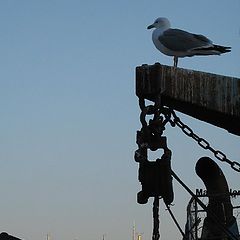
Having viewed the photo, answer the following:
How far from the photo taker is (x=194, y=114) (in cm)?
820

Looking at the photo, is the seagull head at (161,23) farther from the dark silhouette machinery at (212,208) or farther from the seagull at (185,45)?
the dark silhouette machinery at (212,208)

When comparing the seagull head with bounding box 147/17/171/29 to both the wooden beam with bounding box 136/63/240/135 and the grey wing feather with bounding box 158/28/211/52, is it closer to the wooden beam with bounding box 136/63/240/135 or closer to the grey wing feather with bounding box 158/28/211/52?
the grey wing feather with bounding box 158/28/211/52

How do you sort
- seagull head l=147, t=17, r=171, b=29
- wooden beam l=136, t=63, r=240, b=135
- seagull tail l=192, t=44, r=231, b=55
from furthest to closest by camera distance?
1. seagull head l=147, t=17, r=171, b=29
2. seagull tail l=192, t=44, r=231, b=55
3. wooden beam l=136, t=63, r=240, b=135

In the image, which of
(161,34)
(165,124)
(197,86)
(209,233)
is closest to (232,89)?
(197,86)

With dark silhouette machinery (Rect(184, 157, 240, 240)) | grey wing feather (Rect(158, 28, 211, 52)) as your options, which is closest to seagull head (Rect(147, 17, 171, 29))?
grey wing feather (Rect(158, 28, 211, 52))

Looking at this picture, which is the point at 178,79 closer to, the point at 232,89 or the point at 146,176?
the point at 232,89

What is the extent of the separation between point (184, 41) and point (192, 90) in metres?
1.82

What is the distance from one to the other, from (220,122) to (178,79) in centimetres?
115

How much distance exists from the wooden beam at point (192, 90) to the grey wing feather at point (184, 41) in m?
1.43

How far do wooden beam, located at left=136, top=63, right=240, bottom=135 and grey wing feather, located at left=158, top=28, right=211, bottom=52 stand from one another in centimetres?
143

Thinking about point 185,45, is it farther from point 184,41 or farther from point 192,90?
Result: point 192,90

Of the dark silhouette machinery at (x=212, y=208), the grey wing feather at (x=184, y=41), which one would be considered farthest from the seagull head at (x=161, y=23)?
the dark silhouette machinery at (x=212, y=208)

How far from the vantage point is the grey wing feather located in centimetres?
912

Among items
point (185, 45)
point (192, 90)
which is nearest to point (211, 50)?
point (185, 45)
